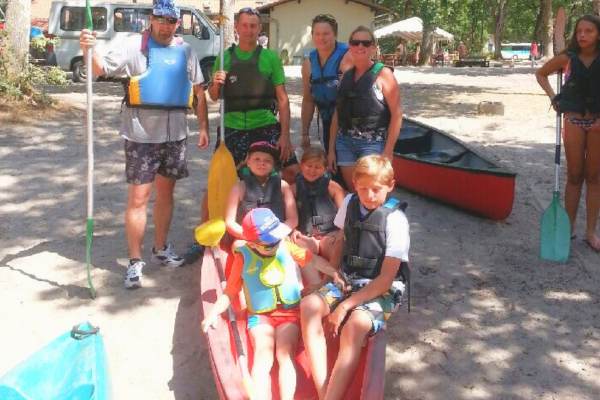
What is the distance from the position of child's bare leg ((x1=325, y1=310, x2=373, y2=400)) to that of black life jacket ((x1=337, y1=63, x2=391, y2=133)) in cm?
159

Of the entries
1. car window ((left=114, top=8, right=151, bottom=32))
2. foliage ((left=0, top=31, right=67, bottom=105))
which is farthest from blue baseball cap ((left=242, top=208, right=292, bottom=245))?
car window ((left=114, top=8, right=151, bottom=32))

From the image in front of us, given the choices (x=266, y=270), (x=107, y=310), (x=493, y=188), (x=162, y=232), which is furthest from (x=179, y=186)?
(x=266, y=270)

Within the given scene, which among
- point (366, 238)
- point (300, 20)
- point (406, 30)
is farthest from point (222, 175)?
Result: point (406, 30)

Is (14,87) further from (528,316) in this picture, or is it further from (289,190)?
(528,316)

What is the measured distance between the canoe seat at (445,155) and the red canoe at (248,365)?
3.70m

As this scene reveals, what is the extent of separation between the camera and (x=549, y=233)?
17.4 feet

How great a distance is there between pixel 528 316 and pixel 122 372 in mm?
2703

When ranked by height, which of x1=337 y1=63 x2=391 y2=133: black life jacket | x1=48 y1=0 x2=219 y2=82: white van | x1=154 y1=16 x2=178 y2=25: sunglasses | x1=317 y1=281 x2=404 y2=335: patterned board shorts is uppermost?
x1=48 y1=0 x2=219 y2=82: white van

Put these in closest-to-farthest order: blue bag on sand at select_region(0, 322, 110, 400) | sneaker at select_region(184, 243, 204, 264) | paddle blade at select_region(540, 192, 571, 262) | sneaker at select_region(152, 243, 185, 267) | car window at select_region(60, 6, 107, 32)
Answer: blue bag on sand at select_region(0, 322, 110, 400) < sneaker at select_region(152, 243, 185, 267) < sneaker at select_region(184, 243, 204, 264) < paddle blade at select_region(540, 192, 571, 262) < car window at select_region(60, 6, 107, 32)

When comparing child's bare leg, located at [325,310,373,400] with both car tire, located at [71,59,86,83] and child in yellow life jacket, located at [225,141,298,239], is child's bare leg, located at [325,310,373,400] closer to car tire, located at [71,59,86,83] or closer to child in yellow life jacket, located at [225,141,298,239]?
child in yellow life jacket, located at [225,141,298,239]

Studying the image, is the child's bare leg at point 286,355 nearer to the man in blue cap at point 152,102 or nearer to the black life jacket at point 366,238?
the black life jacket at point 366,238

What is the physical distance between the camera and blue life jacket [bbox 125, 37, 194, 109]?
424 centimetres

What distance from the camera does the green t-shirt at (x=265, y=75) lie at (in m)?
4.74

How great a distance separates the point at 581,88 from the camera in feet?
16.4
